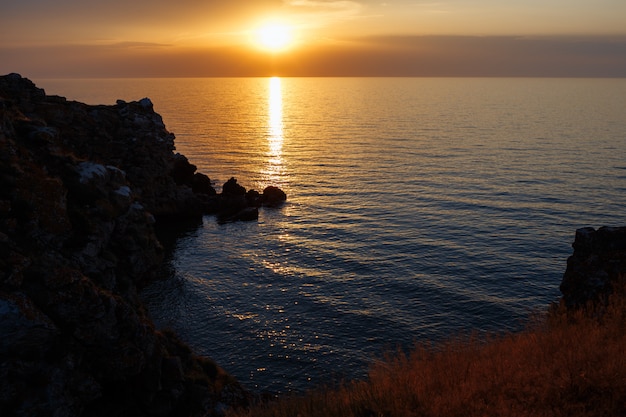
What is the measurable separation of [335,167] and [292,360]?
6690cm

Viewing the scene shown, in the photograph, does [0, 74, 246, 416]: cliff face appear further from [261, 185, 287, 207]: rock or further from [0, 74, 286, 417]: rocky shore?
[261, 185, 287, 207]: rock

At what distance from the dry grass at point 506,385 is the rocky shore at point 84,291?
A: 26.1ft

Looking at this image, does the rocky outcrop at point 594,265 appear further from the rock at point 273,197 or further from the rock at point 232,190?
the rock at point 232,190

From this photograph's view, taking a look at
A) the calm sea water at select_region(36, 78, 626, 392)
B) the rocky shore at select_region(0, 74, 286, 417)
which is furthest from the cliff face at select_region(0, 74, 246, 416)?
the calm sea water at select_region(36, 78, 626, 392)

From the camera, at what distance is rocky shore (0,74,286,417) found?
16.6 metres

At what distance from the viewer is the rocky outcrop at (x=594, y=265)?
25797mm

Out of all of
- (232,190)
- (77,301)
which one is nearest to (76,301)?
(77,301)

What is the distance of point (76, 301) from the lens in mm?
18391

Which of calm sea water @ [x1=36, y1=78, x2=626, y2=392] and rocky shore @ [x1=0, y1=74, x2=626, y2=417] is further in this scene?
calm sea water @ [x1=36, y1=78, x2=626, y2=392]

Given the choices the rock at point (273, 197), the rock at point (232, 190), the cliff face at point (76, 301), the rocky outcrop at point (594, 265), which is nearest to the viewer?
the cliff face at point (76, 301)

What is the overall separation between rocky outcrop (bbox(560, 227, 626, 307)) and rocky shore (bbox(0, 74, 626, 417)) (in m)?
0.07

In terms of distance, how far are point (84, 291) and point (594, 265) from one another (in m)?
26.7

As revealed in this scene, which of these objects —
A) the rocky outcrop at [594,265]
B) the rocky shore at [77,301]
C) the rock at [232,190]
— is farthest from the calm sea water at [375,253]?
the rocky shore at [77,301]

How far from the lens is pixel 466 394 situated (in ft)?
36.3
